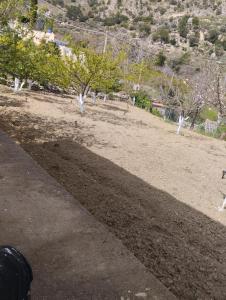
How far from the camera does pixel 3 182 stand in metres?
5.64

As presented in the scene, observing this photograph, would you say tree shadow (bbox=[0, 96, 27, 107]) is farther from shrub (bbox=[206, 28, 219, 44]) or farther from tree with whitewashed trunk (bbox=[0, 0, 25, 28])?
shrub (bbox=[206, 28, 219, 44])

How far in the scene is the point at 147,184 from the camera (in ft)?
32.6

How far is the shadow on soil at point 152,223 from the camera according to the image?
5.31m

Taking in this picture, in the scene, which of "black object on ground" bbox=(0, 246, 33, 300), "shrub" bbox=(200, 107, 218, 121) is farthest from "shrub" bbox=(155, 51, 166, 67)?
"black object on ground" bbox=(0, 246, 33, 300)

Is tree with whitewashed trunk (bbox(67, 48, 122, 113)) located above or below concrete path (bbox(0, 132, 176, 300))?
above

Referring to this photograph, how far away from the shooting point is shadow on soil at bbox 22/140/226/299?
17.4ft

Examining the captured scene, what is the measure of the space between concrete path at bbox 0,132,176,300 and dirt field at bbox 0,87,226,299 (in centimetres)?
122

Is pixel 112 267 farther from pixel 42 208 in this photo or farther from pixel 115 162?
pixel 115 162

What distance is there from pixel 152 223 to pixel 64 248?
3.40 meters

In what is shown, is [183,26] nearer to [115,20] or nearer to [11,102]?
[115,20]

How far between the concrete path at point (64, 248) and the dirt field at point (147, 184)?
1216 millimetres

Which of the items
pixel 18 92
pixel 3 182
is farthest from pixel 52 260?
pixel 18 92

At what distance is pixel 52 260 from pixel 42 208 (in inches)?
49.7

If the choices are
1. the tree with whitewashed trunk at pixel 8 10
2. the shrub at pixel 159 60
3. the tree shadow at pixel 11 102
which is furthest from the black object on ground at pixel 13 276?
the shrub at pixel 159 60
